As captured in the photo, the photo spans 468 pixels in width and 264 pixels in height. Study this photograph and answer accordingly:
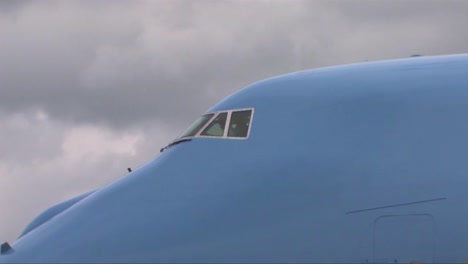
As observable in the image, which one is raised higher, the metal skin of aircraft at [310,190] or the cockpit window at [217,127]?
the cockpit window at [217,127]

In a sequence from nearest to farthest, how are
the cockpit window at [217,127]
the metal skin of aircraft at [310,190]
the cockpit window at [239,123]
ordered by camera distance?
the metal skin of aircraft at [310,190] < the cockpit window at [239,123] < the cockpit window at [217,127]

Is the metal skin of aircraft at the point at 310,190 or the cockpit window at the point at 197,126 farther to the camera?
the cockpit window at the point at 197,126

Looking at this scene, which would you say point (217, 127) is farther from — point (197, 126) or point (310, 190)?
point (310, 190)

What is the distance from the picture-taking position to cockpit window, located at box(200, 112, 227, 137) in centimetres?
1387

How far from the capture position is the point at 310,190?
499 inches

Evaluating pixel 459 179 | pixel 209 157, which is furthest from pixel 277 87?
pixel 459 179

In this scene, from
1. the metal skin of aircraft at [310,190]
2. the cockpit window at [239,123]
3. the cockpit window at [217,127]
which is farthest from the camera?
the cockpit window at [217,127]

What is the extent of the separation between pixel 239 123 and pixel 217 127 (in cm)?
41

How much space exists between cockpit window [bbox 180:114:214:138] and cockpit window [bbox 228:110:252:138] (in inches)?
18.9

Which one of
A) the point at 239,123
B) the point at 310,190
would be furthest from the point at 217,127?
→ the point at 310,190

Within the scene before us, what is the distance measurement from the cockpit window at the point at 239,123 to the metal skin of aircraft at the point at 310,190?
0.10 meters

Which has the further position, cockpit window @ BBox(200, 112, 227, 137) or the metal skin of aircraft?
cockpit window @ BBox(200, 112, 227, 137)

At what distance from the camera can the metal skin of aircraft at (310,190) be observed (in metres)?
12.3

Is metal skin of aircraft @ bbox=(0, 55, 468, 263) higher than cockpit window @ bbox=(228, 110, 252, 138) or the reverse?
the reverse
